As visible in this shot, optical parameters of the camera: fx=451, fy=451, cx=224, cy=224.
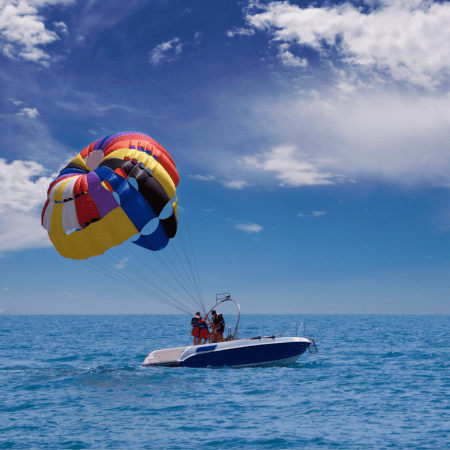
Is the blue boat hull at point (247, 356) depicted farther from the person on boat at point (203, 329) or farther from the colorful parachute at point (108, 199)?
the colorful parachute at point (108, 199)

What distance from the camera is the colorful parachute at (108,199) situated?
15586mm

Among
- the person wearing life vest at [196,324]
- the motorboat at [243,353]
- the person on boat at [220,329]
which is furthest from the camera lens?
the person wearing life vest at [196,324]

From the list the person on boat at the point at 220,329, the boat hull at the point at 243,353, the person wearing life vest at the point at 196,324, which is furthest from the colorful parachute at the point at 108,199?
the boat hull at the point at 243,353

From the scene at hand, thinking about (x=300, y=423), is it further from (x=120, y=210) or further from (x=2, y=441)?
(x=120, y=210)

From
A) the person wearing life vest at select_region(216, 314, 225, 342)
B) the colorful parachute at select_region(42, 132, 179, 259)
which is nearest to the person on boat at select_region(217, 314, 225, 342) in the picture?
the person wearing life vest at select_region(216, 314, 225, 342)

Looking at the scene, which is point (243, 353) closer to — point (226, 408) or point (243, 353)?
point (243, 353)

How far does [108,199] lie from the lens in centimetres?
1567

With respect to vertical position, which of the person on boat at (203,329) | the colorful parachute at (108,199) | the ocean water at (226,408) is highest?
the colorful parachute at (108,199)

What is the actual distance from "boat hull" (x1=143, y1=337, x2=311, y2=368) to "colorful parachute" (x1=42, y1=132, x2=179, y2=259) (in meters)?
5.21

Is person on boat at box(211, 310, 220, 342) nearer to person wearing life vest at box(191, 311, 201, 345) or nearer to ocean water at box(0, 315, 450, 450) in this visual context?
person wearing life vest at box(191, 311, 201, 345)

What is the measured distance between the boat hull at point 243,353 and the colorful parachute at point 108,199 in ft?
17.1

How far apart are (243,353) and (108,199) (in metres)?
8.06

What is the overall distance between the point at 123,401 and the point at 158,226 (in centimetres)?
663

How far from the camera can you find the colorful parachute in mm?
15586
